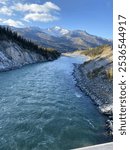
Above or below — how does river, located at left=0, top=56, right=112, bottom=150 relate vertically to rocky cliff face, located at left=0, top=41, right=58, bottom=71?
below

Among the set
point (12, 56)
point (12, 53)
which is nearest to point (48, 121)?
point (12, 56)

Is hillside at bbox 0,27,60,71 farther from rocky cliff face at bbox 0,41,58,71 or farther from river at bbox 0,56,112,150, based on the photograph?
river at bbox 0,56,112,150

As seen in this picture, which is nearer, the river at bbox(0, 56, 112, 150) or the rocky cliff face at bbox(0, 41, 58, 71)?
the river at bbox(0, 56, 112, 150)

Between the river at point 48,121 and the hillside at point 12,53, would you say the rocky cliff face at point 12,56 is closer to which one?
the hillside at point 12,53

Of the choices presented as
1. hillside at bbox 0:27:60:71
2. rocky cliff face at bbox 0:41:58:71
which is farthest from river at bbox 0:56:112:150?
hillside at bbox 0:27:60:71

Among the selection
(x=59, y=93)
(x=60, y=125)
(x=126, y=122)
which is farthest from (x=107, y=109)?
(x=126, y=122)

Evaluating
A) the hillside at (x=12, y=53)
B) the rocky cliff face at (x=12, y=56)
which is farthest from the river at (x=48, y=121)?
the hillside at (x=12, y=53)

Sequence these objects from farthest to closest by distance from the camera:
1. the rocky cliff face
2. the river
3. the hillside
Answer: the hillside
the rocky cliff face
the river

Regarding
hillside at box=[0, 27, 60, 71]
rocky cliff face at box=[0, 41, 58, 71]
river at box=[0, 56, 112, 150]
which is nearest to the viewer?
river at box=[0, 56, 112, 150]

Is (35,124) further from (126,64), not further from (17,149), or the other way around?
(126,64)

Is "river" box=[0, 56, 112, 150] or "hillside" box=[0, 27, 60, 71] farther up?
"hillside" box=[0, 27, 60, 71]
